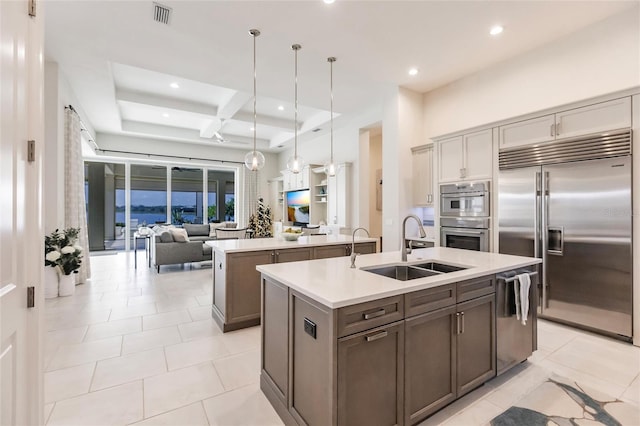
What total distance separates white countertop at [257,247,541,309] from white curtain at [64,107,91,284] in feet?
14.9

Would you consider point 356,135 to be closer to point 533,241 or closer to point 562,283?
point 533,241

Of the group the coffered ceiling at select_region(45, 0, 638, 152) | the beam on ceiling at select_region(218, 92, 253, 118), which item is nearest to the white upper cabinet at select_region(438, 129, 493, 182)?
the coffered ceiling at select_region(45, 0, 638, 152)

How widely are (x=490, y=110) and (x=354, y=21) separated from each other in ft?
7.72

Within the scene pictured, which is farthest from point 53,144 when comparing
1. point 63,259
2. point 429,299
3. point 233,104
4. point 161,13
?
point 429,299

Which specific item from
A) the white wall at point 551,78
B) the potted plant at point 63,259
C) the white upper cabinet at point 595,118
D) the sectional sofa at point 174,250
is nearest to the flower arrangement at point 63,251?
the potted plant at point 63,259

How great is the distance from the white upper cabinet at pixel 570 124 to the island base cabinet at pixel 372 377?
3.02 m

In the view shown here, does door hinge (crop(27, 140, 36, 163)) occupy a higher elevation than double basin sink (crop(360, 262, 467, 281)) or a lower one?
higher

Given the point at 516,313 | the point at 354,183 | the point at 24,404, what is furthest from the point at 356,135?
the point at 24,404

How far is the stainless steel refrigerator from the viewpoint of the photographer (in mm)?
2867

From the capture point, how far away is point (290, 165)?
3.94 m

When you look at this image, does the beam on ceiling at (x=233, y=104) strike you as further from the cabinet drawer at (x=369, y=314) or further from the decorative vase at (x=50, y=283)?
the cabinet drawer at (x=369, y=314)

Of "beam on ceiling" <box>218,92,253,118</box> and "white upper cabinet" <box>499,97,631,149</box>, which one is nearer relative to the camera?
"white upper cabinet" <box>499,97,631,149</box>

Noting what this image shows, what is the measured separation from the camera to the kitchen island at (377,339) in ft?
4.87

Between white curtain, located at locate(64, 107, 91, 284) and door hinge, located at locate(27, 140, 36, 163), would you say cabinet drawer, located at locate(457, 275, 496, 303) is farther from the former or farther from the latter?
white curtain, located at locate(64, 107, 91, 284)
